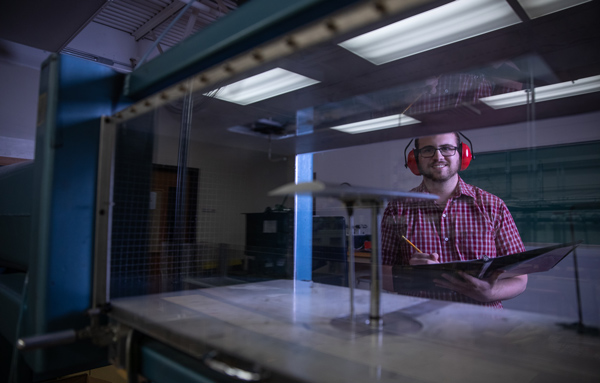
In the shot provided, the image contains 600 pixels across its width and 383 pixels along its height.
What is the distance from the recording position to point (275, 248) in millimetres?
1347

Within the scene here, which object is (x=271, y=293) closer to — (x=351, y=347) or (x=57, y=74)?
(x=351, y=347)

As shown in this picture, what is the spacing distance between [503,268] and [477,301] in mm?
191

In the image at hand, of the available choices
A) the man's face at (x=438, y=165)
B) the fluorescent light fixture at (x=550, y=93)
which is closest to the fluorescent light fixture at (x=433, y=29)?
the fluorescent light fixture at (x=550, y=93)

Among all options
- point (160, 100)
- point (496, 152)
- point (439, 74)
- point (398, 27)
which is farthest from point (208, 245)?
point (496, 152)

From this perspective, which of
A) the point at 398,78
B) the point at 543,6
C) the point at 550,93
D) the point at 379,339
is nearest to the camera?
the point at 379,339

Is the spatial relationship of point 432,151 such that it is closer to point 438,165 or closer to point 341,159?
point 438,165

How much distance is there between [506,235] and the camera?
154 centimetres

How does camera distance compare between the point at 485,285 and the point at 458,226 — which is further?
the point at 458,226

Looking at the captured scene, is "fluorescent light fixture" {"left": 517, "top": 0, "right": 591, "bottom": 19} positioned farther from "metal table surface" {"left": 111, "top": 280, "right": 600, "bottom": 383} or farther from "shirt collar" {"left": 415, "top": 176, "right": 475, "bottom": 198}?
"metal table surface" {"left": 111, "top": 280, "right": 600, "bottom": 383}

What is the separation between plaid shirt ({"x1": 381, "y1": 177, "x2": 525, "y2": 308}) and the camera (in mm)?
1549

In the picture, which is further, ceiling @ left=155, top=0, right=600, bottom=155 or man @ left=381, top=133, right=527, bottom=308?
man @ left=381, top=133, right=527, bottom=308

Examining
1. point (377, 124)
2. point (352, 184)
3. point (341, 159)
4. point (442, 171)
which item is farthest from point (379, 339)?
point (442, 171)

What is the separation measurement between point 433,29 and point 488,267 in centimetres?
87

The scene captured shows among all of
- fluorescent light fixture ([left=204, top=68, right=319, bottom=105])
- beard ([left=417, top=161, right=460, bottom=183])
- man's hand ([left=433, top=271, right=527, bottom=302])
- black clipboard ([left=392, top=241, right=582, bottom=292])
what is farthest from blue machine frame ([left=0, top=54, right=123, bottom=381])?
beard ([left=417, top=161, right=460, bottom=183])
